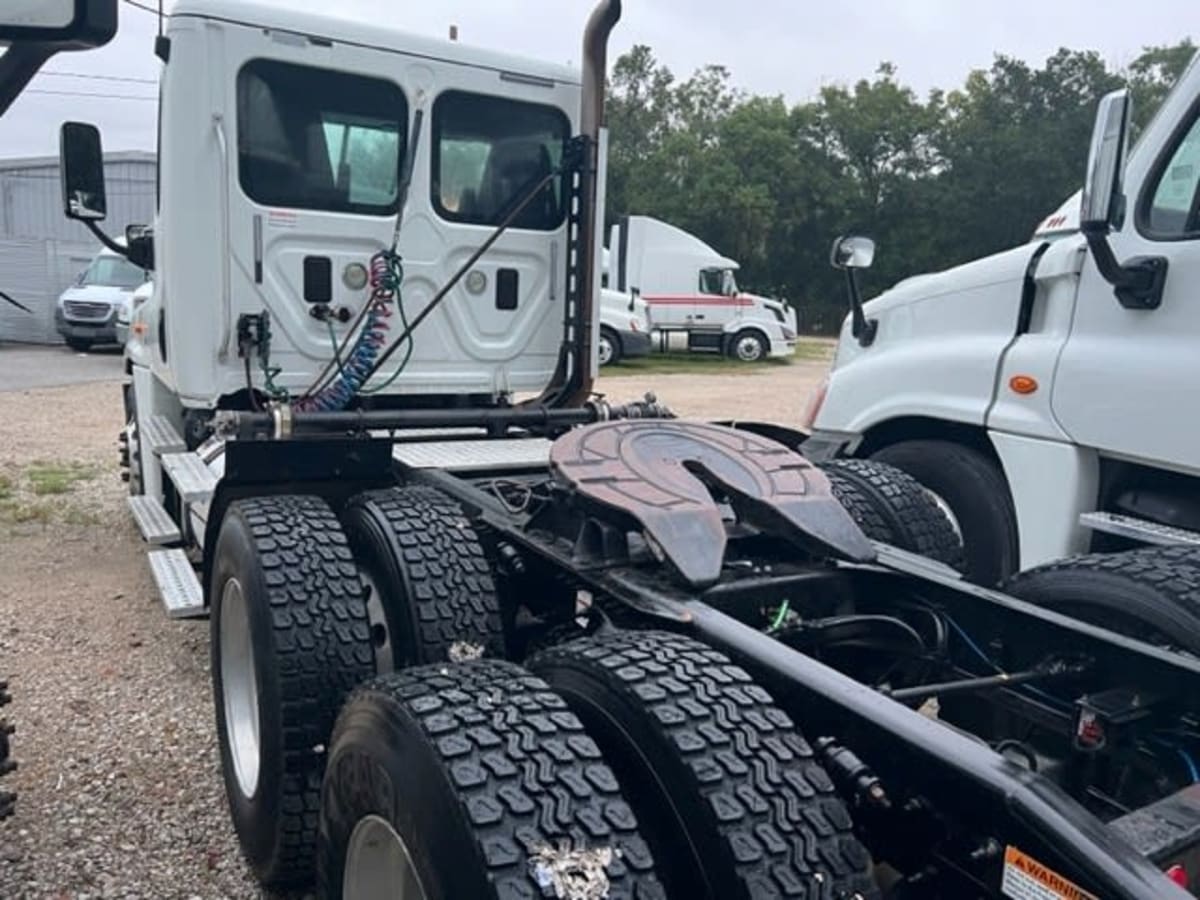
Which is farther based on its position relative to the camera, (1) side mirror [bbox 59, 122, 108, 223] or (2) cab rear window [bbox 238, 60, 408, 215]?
(1) side mirror [bbox 59, 122, 108, 223]

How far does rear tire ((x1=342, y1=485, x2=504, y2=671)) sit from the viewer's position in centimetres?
299

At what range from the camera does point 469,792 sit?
69.6 inches

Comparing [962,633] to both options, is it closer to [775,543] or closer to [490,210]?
[775,543]

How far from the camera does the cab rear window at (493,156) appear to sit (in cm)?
499

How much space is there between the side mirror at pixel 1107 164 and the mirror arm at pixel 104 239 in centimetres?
390

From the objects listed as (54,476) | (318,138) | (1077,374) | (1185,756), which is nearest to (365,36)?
(318,138)

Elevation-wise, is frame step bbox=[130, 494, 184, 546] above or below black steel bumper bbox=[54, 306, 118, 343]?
below

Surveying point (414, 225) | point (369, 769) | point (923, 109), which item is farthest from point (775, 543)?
point (923, 109)

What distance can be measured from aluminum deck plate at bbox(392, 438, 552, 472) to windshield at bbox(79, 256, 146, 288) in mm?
19746

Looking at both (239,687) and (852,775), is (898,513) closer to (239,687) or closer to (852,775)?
(852,775)

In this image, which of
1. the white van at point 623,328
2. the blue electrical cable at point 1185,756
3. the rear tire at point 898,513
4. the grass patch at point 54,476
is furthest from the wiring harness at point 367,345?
the white van at point 623,328

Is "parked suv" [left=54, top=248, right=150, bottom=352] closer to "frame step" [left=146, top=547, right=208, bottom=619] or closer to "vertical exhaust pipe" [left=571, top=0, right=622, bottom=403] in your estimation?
"frame step" [left=146, top=547, right=208, bottom=619]

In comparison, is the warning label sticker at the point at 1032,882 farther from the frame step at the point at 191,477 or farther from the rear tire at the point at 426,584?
the frame step at the point at 191,477

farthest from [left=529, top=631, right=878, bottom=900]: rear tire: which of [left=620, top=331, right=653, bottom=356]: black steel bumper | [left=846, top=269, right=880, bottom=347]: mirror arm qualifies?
[left=620, top=331, right=653, bottom=356]: black steel bumper
